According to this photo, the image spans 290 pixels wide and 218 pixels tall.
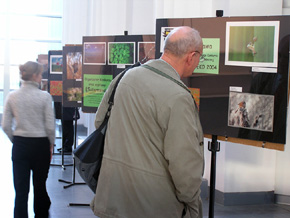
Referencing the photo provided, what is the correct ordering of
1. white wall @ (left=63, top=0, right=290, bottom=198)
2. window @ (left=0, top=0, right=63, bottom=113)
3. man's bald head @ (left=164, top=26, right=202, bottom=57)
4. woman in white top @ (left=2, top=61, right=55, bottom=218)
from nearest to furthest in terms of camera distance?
man's bald head @ (left=164, top=26, right=202, bottom=57) → woman in white top @ (left=2, top=61, right=55, bottom=218) → white wall @ (left=63, top=0, right=290, bottom=198) → window @ (left=0, top=0, right=63, bottom=113)

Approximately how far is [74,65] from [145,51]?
1.89 metres

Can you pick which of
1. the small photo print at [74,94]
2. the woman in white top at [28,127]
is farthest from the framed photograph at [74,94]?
the woman in white top at [28,127]

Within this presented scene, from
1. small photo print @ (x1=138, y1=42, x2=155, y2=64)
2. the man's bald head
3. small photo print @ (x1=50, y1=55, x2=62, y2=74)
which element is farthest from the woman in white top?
small photo print @ (x1=50, y1=55, x2=62, y2=74)

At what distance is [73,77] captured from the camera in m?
6.59

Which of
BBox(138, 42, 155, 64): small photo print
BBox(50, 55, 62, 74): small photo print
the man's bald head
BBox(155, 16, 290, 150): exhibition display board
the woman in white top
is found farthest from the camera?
BBox(50, 55, 62, 74): small photo print

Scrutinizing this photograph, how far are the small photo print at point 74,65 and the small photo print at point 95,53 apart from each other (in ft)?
3.24

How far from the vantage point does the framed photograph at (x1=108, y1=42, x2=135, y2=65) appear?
5121 millimetres

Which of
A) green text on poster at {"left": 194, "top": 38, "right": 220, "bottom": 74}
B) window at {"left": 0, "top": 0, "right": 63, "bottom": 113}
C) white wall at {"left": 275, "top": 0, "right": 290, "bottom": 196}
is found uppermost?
window at {"left": 0, "top": 0, "right": 63, "bottom": 113}

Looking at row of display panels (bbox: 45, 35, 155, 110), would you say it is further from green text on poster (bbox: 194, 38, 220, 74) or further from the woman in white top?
green text on poster (bbox: 194, 38, 220, 74)

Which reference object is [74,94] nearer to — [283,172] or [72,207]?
[72,207]

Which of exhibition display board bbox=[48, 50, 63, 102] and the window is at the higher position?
the window

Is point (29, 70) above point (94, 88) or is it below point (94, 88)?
above

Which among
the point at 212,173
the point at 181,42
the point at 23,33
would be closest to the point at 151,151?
the point at 181,42

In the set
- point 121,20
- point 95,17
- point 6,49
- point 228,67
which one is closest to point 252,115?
point 228,67
